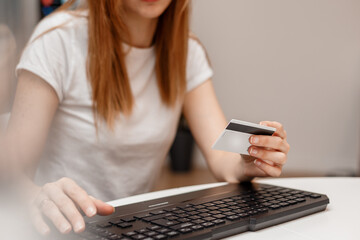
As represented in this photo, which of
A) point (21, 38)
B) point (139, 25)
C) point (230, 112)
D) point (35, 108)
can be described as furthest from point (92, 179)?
point (230, 112)

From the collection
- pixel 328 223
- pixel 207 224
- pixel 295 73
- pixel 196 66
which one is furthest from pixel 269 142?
pixel 295 73

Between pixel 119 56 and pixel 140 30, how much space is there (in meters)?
0.11

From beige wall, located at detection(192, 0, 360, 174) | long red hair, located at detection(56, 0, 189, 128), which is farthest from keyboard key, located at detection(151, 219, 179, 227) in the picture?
beige wall, located at detection(192, 0, 360, 174)

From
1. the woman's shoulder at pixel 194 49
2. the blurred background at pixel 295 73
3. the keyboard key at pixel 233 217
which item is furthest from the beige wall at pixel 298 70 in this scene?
the keyboard key at pixel 233 217

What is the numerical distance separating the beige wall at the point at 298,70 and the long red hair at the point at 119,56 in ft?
7.36

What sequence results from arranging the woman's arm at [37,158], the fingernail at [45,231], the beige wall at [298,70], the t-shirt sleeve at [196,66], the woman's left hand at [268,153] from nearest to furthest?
the woman's arm at [37,158], the fingernail at [45,231], the woman's left hand at [268,153], the t-shirt sleeve at [196,66], the beige wall at [298,70]

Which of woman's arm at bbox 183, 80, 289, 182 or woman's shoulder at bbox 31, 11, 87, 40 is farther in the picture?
woman's shoulder at bbox 31, 11, 87, 40

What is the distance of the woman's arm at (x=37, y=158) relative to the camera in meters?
0.28

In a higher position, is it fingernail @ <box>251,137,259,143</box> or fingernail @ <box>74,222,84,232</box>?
fingernail @ <box>251,137,259,143</box>

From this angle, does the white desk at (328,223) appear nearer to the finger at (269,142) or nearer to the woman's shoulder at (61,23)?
the finger at (269,142)

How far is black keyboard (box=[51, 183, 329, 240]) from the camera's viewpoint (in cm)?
50

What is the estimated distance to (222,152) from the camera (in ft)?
3.55

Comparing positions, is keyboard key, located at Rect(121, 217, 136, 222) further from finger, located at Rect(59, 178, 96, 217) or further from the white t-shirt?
the white t-shirt

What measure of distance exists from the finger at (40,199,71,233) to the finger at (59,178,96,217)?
0.09 ft
